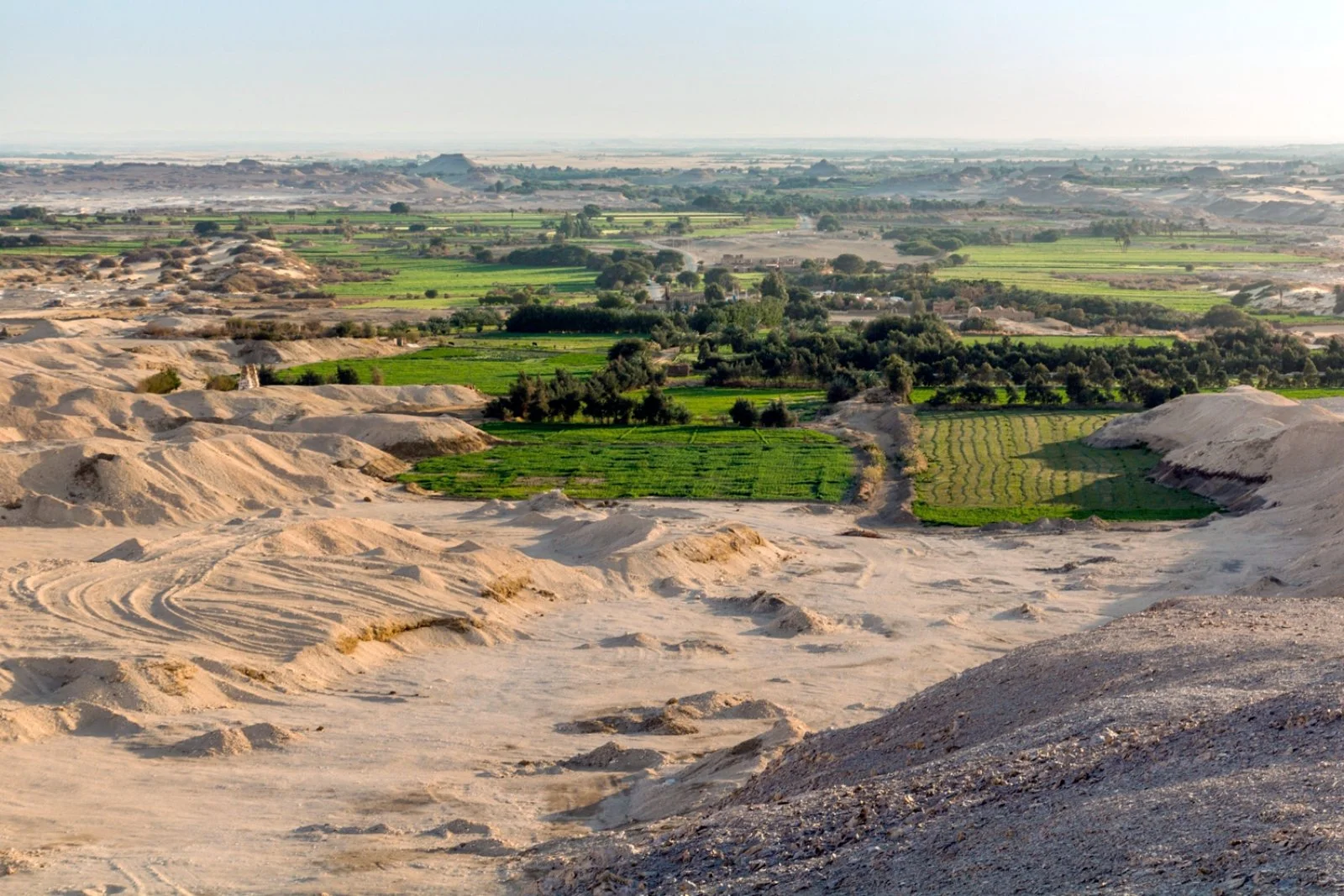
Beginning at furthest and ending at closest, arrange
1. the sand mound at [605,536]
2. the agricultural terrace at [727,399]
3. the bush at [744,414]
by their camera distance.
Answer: the agricultural terrace at [727,399], the bush at [744,414], the sand mound at [605,536]

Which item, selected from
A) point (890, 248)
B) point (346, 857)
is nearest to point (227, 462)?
point (346, 857)

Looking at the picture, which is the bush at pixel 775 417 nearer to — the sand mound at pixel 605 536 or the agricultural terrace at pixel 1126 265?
the sand mound at pixel 605 536

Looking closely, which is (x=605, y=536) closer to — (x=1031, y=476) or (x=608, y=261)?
(x=1031, y=476)

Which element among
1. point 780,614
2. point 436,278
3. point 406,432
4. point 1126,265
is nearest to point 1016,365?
point 406,432

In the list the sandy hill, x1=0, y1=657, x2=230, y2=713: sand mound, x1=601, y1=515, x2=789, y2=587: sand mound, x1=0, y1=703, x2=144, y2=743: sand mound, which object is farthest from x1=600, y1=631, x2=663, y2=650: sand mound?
x1=0, y1=703, x2=144, y2=743: sand mound

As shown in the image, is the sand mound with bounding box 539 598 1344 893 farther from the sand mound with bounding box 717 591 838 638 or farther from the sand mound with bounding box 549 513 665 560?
the sand mound with bounding box 549 513 665 560

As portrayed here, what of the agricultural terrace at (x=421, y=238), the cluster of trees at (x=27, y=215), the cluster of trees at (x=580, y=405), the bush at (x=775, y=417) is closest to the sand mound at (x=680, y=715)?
the bush at (x=775, y=417)
